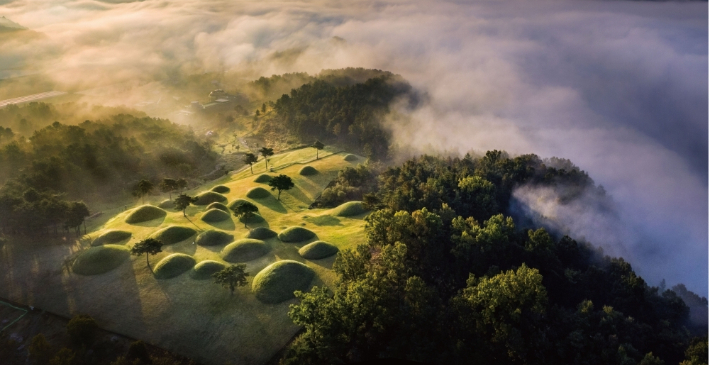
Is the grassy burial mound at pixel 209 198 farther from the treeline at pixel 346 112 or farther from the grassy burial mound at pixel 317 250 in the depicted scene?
the treeline at pixel 346 112

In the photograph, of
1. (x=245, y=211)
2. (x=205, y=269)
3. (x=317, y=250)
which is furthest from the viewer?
(x=245, y=211)

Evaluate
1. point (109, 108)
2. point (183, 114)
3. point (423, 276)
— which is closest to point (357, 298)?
point (423, 276)

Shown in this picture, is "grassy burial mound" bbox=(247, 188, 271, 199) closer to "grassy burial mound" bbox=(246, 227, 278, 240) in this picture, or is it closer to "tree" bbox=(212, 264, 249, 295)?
"grassy burial mound" bbox=(246, 227, 278, 240)

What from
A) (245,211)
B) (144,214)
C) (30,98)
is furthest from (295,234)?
(30,98)

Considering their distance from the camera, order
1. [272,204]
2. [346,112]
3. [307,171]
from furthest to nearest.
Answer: [346,112]
[307,171]
[272,204]

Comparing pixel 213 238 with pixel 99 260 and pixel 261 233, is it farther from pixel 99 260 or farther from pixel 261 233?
pixel 99 260

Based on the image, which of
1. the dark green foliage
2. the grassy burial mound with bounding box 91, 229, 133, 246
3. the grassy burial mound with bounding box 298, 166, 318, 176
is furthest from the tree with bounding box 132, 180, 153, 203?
the dark green foliage

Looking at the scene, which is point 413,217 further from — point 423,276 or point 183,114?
point 183,114

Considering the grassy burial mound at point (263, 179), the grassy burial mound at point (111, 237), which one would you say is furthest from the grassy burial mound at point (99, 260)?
the grassy burial mound at point (263, 179)
